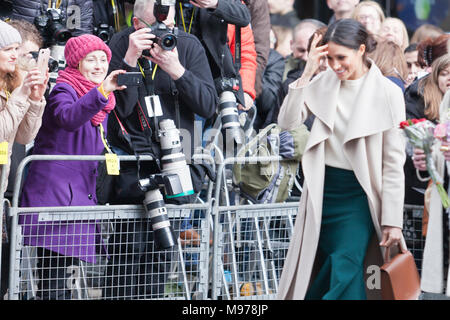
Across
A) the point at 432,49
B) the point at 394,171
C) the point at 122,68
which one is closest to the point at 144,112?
the point at 122,68

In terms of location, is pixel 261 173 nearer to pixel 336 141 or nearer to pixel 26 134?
pixel 336 141

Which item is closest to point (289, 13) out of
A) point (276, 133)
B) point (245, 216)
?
point (276, 133)

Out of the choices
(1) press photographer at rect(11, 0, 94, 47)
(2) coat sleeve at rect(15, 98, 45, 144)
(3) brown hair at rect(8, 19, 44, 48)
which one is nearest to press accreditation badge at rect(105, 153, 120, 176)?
(2) coat sleeve at rect(15, 98, 45, 144)

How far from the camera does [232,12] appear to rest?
7039 mm

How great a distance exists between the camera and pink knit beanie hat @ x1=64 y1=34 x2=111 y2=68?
20.5 ft

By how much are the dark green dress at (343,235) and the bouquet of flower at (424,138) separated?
16.2 inches

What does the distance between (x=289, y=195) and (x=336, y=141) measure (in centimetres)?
166

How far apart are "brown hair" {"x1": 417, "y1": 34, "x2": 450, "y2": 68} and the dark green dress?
2.49 m

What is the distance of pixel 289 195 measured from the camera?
7.21 meters

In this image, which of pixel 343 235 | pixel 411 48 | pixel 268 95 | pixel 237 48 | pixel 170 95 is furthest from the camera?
pixel 411 48

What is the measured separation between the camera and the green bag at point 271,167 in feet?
22.8

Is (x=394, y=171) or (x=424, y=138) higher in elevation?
(x=424, y=138)

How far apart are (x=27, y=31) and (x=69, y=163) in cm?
120

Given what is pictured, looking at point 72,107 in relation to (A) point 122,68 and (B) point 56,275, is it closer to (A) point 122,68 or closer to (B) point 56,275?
(A) point 122,68
